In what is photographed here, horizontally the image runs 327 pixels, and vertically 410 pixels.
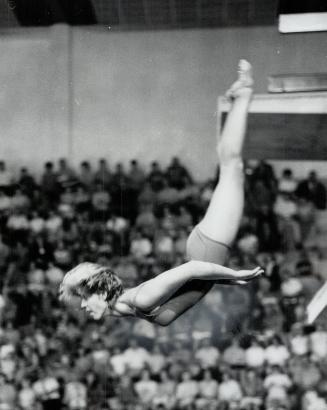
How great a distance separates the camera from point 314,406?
731 cm

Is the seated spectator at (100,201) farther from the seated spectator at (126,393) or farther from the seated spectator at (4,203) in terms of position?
the seated spectator at (126,393)

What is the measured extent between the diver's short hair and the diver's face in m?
0.03

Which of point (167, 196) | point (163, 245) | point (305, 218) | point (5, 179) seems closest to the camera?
point (163, 245)

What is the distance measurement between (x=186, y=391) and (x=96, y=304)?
4.24 meters

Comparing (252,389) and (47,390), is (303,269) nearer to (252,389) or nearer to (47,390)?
(252,389)

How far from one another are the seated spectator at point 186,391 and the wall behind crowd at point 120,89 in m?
4.25

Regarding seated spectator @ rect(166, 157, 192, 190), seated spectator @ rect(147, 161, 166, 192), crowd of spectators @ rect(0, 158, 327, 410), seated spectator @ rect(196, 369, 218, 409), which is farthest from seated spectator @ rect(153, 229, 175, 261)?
seated spectator @ rect(196, 369, 218, 409)

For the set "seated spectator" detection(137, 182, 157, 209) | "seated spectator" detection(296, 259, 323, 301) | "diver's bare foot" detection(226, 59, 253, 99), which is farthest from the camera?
"seated spectator" detection(137, 182, 157, 209)

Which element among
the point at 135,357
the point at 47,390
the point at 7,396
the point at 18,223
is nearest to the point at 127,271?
the point at 135,357

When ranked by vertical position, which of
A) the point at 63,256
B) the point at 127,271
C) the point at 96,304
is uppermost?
the point at 96,304

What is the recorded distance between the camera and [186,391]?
7617 mm

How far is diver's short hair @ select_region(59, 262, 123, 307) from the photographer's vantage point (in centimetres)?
367

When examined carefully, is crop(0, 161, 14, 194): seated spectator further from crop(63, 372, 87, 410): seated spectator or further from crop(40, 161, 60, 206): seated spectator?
crop(63, 372, 87, 410): seated spectator

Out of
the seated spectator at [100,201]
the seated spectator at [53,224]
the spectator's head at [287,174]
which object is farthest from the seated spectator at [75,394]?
the spectator's head at [287,174]
